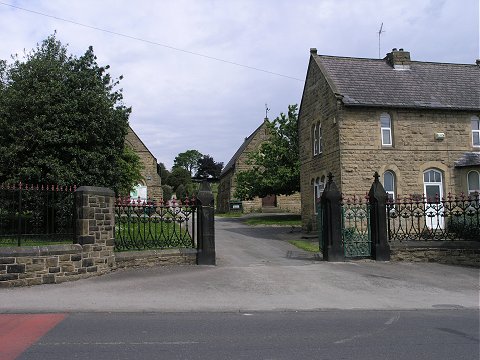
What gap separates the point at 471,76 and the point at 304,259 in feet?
51.9

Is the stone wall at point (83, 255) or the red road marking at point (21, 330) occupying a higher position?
the stone wall at point (83, 255)

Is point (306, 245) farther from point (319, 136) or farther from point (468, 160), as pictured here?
point (468, 160)

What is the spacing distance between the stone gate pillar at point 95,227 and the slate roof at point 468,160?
16146mm

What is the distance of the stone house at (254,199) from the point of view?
44.2 metres

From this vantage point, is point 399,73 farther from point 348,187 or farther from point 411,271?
point 411,271

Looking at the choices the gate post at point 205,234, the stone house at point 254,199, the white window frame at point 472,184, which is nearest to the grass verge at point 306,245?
the gate post at point 205,234

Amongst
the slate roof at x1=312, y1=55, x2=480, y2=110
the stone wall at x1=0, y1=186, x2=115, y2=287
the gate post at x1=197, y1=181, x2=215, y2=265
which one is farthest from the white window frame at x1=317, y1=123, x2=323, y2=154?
the stone wall at x1=0, y1=186, x2=115, y2=287

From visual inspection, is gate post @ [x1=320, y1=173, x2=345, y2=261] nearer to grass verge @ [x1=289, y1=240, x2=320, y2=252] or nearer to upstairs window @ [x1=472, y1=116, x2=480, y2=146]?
grass verge @ [x1=289, y1=240, x2=320, y2=252]

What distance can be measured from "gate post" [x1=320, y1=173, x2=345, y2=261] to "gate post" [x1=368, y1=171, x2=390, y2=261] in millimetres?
1078

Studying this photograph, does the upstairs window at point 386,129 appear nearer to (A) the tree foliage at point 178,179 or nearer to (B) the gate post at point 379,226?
(B) the gate post at point 379,226

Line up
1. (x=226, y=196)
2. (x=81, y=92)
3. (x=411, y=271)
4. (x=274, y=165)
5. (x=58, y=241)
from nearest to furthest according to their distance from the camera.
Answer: (x=58, y=241) → (x=411, y=271) → (x=81, y=92) → (x=274, y=165) → (x=226, y=196)

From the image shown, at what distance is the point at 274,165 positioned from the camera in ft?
107

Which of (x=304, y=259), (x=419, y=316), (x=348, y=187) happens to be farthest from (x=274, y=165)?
(x=419, y=316)

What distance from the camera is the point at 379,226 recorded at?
46.4ft
